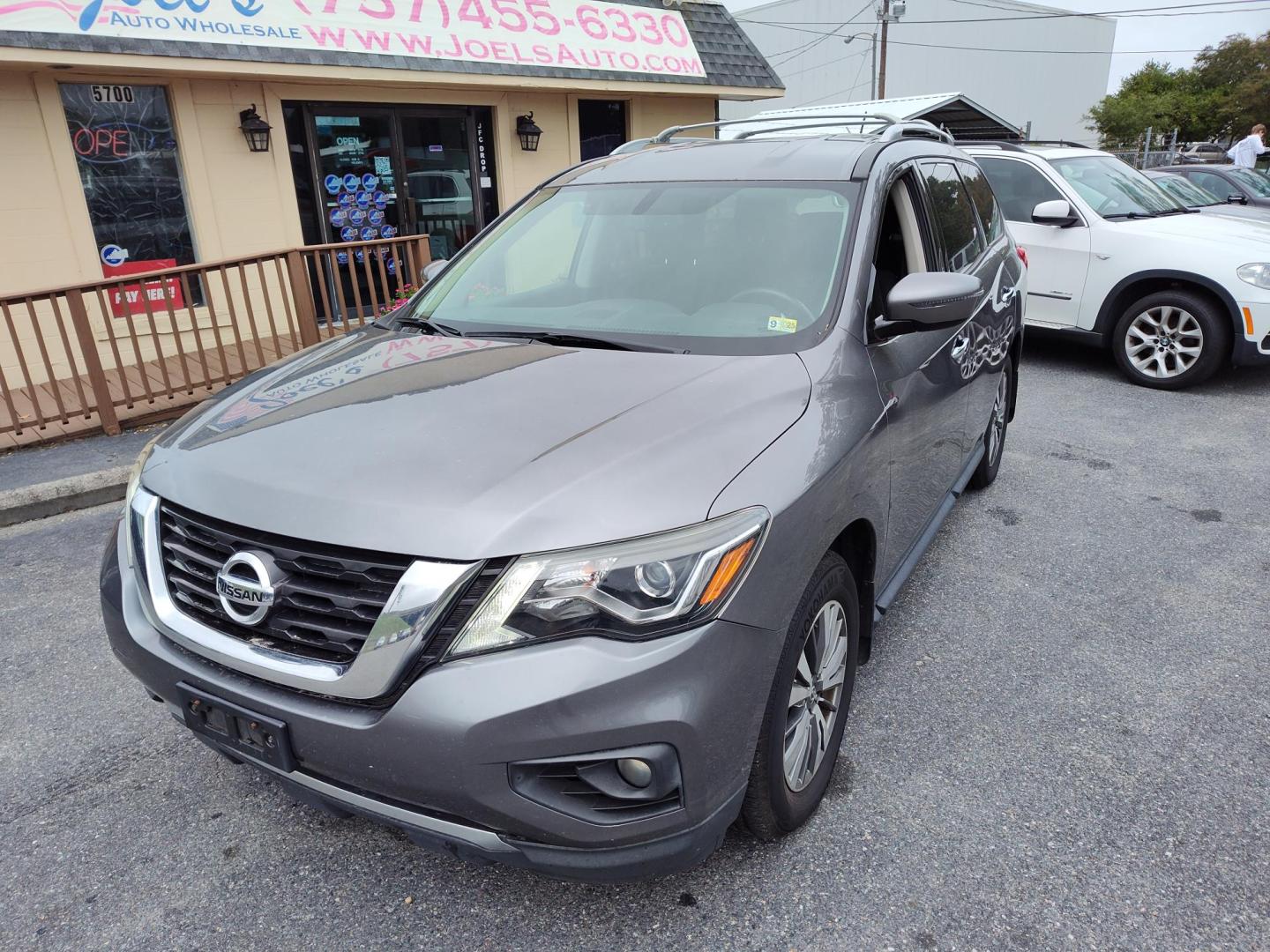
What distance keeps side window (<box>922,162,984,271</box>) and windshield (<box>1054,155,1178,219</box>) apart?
405 centimetres

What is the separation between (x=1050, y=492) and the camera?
16.1 ft

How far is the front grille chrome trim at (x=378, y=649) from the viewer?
1.70 m

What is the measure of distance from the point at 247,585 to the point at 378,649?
1.20ft

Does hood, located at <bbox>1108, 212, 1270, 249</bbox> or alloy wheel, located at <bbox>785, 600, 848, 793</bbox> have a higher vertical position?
hood, located at <bbox>1108, 212, 1270, 249</bbox>

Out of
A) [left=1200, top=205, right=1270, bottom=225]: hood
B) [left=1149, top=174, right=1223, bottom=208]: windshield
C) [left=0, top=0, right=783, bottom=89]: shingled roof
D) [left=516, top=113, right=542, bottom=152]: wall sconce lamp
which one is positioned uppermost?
[left=0, top=0, right=783, bottom=89]: shingled roof

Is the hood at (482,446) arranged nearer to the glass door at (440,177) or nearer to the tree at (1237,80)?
the glass door at (440,177)

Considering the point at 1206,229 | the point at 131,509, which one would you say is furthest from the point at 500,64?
the point at 131,509

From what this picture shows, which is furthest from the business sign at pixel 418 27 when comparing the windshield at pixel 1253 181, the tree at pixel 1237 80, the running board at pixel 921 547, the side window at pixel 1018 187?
the tree at pixel 1237 80

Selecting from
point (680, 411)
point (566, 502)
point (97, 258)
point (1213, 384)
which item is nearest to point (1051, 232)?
point (1213, 384)

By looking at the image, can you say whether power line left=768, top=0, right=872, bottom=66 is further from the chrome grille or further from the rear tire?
the chrome grille

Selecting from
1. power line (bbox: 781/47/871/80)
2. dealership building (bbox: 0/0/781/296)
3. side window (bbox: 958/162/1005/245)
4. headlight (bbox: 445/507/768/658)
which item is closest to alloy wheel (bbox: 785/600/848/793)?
headlight (bbox: 445/507/768/658)

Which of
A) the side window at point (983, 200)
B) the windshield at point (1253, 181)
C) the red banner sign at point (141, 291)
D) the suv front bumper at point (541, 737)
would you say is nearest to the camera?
the suv front bumper at point (541, 737)

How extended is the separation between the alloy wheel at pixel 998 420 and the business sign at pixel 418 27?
22.5 feet

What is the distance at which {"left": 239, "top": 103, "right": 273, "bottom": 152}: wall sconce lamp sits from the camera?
829 centimetres
